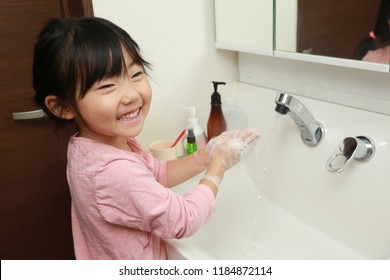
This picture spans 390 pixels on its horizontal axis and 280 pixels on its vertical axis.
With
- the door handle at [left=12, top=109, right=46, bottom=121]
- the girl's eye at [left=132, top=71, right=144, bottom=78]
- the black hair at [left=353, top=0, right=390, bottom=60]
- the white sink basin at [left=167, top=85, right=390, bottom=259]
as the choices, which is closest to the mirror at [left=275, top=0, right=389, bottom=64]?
the black hair at [left=353, top=0, right=390, bottom=60]

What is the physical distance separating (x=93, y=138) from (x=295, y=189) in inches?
21.8

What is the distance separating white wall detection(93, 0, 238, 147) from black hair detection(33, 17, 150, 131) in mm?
320

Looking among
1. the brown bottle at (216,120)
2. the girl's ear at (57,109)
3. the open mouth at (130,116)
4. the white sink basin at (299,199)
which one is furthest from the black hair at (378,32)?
the girl's ear at (57,109)

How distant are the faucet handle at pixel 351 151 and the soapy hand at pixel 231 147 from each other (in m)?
0.18

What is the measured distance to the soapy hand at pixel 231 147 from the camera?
2.72ft

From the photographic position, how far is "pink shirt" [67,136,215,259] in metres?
0.65

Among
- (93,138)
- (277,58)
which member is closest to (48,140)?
(93,138)

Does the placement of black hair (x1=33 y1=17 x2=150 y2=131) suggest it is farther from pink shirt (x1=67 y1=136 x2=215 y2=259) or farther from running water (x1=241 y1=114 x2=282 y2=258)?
running water (x1=241 y1=114 x2=282 y2=258)

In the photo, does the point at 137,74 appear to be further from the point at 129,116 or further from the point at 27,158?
the point at 27,158

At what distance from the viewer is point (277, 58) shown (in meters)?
1.06

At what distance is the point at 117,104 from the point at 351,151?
0.51m

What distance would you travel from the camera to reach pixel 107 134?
72 centimetres

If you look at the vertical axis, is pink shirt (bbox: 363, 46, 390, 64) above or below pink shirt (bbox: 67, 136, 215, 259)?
above
